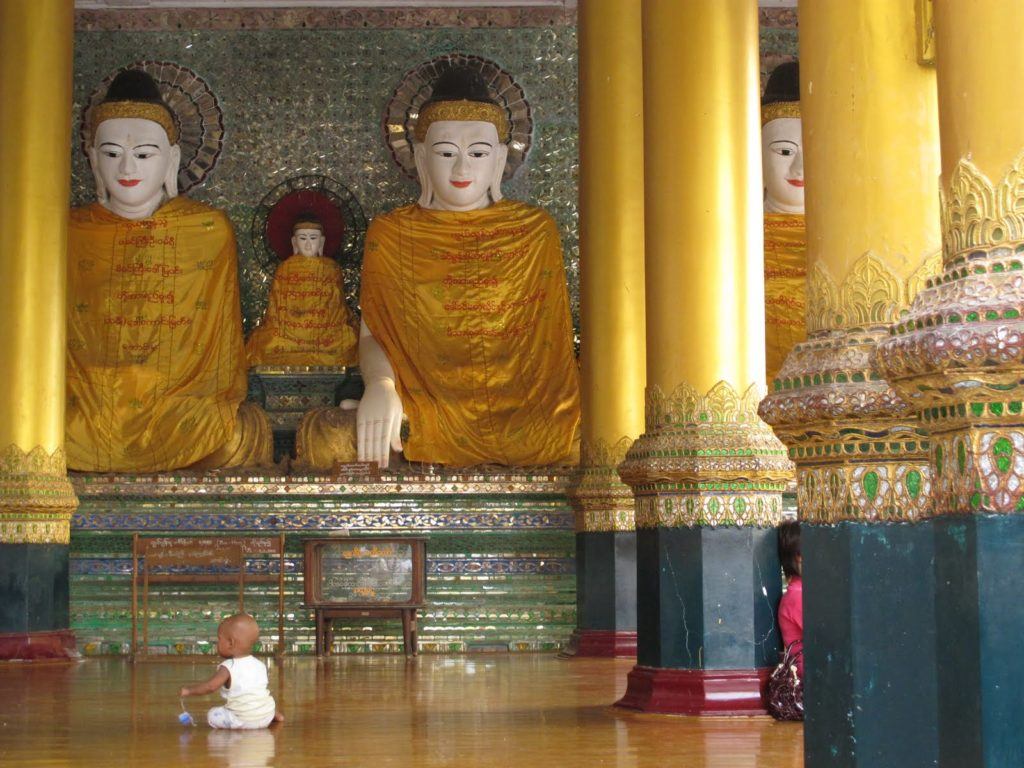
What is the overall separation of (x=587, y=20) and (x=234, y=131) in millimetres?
3837

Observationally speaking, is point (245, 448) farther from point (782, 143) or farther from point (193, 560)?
point (782, 143)

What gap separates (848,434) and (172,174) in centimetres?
886

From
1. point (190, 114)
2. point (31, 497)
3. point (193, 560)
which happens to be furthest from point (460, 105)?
point (31, 497)

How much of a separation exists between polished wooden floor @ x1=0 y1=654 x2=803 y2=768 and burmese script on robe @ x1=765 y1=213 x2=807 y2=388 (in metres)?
4.15

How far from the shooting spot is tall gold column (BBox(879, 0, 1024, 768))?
8.13ft

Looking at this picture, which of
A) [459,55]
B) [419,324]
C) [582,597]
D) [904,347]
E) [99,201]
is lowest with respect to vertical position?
[582,597]

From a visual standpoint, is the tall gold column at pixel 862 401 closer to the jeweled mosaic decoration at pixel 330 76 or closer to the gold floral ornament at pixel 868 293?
the gold floral ornament at pixel 868 293

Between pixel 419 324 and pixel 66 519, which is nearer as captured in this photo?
pixel 66 519

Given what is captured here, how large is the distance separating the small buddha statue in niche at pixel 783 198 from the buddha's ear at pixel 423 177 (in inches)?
96.9

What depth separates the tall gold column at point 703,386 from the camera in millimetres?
A: 5570

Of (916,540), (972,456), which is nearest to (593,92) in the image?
(916,540)

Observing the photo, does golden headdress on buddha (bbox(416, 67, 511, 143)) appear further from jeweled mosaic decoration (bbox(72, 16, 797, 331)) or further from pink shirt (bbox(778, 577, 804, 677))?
pink shirt (bbox(778, 577, 804, 677))

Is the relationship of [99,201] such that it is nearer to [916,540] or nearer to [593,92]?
[593,92]

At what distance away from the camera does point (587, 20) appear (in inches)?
353
